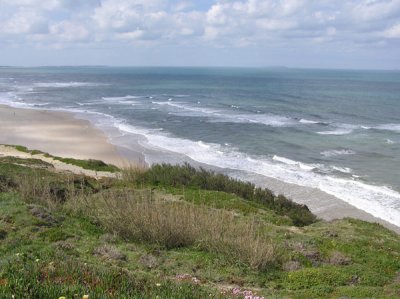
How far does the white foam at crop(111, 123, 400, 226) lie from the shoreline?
777 mm

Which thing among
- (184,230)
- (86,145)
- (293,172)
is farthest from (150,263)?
(86,145)

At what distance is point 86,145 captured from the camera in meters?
39.4

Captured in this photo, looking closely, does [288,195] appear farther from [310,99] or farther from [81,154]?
[310,99]

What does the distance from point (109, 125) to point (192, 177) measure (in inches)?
1177

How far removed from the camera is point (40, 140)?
42.0m

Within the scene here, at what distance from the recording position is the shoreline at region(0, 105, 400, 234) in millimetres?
23406

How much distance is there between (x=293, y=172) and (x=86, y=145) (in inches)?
731

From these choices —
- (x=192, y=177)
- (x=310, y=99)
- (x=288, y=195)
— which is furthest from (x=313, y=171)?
(x=310, y=99)

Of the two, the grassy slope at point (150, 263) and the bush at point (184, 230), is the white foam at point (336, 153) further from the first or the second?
the bush at point (184, 230)

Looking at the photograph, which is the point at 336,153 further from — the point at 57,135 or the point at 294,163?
the point at 57,135

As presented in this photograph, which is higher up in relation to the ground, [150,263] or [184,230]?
[184,230]

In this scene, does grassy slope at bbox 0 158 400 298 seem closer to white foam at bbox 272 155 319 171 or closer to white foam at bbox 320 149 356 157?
white foam at bbox 272 155 319 171

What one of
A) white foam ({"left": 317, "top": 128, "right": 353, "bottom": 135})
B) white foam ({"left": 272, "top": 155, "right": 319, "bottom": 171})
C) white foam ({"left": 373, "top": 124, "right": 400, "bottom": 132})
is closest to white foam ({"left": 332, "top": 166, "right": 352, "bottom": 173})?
white foam ({"left": 272, "top": 155, "right": 319, "bottom": 171})

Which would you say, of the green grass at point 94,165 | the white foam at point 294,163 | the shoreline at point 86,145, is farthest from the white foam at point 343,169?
the green grass at point 94,165
